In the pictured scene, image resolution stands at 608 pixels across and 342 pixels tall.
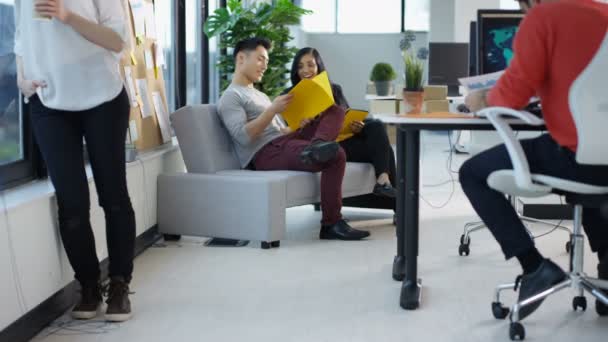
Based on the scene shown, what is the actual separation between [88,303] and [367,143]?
2353 millimetres

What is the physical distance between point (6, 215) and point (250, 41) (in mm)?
2308

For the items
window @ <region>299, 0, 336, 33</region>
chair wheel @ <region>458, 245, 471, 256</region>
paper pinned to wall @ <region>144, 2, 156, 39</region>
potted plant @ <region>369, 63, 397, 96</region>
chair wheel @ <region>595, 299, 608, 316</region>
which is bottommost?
chair wheel @ <region>458, 245, 471, 256</region>

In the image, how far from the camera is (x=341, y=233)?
178 inches

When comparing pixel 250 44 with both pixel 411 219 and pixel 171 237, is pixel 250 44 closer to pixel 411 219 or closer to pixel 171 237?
pixel 171 237

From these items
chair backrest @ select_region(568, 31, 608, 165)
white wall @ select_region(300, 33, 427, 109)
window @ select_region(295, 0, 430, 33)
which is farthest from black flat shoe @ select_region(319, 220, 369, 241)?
window @ select_region(295, 0, 430, 33)

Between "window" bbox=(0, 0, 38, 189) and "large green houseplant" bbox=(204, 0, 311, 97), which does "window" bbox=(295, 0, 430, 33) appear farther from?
"window" bbox=(0, 0, 38, 189)

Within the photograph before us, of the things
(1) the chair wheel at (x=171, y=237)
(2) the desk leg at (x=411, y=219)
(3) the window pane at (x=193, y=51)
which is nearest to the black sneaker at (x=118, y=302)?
(2) the desk leg at (x=411, y=219)

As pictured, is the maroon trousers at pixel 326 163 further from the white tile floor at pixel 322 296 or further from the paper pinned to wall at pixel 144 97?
the paper pinned to wall at pixel 144 97

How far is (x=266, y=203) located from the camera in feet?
13.8

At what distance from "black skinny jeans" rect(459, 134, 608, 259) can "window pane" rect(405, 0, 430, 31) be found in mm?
10811

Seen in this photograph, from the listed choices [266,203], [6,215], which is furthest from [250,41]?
[6,215]

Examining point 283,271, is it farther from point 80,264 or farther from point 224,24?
point 224,24

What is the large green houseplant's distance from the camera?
5.75 m

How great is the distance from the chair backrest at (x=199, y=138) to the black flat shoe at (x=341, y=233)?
0.65 m
